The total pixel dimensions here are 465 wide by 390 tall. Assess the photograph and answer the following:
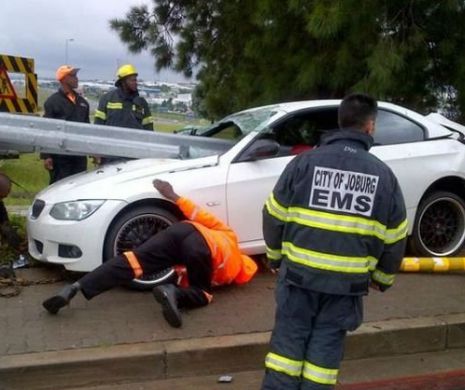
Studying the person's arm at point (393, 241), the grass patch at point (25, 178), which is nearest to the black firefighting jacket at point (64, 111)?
the grass patch at point (25, 178)

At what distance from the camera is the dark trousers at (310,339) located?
3.20 metres

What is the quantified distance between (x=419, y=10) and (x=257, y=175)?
11.1 feet

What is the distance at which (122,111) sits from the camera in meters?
7.35

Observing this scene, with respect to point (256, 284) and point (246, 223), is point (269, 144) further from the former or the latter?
point (256, 284)

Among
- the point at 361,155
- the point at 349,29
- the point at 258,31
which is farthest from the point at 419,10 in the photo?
the point at 361,155

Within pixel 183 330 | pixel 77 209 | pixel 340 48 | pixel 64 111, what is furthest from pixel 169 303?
pixel 340 48

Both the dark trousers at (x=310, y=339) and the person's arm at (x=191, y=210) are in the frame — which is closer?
the dark trousers at (x=310, y=339)

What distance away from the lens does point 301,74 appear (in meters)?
7.89

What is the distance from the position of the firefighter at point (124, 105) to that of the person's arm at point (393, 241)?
4605mm

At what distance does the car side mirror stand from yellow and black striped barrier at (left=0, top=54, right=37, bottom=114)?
19.2 feet

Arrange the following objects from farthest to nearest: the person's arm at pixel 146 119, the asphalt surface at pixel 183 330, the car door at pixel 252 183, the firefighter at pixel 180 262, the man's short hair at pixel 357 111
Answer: the person's arm at pixel 146 119 → the car door at pixel 252 183 → the firefighter at pixel 180 262 → the asphalt surface at pixel 183 330 → the man's short hair at pixel 357 111

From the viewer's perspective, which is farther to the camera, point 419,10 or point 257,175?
point 419,10

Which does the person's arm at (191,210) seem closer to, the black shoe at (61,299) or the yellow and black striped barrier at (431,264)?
the black shoe at (61,299)

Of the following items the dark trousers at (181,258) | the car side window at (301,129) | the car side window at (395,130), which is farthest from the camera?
the car side window at (395,130)
